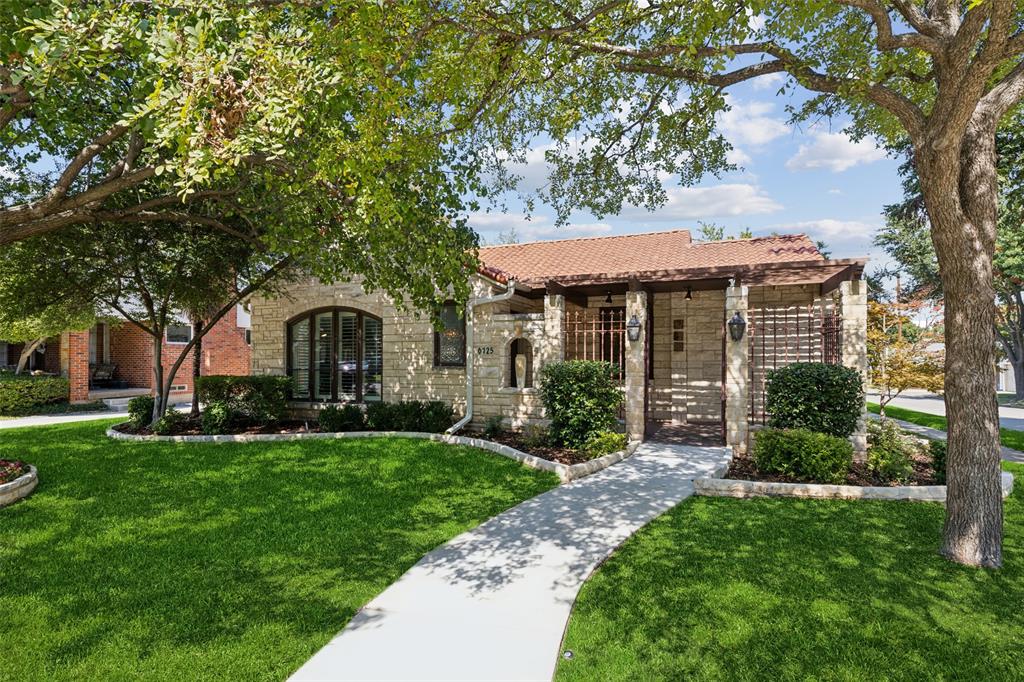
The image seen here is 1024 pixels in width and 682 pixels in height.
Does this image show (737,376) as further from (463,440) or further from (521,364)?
(463,440)

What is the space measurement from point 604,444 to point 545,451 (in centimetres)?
113

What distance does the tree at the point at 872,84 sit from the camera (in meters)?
4.86

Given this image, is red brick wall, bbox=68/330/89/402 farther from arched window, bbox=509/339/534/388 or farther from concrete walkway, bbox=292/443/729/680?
concrete walkway, bbox=292/443/729/680

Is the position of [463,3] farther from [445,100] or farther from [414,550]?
[414,550]

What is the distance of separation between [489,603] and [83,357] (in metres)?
20.4

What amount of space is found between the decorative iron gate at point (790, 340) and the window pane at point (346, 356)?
9.32 m

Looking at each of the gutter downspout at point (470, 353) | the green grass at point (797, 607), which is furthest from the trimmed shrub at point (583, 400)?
the green grass at point (797, 607)

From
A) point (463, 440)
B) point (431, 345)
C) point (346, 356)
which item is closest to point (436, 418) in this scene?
point (463, 440)

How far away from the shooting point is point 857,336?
8.85 m

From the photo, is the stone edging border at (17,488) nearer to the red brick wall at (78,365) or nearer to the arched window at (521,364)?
the arched window at (521,364)

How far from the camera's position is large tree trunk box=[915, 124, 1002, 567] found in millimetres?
4871

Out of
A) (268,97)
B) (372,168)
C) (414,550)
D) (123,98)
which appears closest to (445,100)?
(372,168)

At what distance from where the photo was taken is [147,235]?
11156 millimetres

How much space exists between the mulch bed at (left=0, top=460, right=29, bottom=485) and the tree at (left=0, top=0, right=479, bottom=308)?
3211 mm
